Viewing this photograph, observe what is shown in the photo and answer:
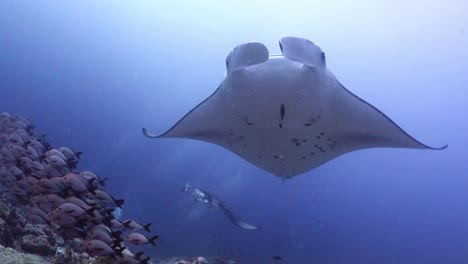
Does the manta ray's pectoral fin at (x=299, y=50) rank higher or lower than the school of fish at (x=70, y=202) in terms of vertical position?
higher

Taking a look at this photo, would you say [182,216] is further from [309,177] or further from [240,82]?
[240,82]

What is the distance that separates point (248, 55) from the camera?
4.04 m

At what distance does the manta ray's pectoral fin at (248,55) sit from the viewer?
3.92 metres

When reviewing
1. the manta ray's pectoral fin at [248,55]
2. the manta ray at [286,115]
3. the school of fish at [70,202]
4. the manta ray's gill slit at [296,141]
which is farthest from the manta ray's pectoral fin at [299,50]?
the school of fish at [70,202]

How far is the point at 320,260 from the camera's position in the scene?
32250mm

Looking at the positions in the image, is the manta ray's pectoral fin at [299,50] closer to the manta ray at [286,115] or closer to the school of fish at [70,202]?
the manta ray at [286,115]

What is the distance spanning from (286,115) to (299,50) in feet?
2.97

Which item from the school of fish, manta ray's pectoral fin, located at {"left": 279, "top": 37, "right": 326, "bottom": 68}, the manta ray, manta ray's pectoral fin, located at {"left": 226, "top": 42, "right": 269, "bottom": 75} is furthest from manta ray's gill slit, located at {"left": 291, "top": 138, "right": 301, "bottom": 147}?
the school of fish

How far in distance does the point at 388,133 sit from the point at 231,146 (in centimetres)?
246

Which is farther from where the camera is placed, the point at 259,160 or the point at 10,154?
the point at 10,154

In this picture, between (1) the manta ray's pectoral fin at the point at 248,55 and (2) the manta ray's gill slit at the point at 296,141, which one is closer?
(1) the manta ray's pectoral fin at the point at 248,55

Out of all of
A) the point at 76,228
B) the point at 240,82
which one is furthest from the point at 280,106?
the point at 76,228

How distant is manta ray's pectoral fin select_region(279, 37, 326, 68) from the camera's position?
4113 millimetres

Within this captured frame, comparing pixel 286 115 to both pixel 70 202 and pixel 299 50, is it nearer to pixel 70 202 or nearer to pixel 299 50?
pixel 299 50
